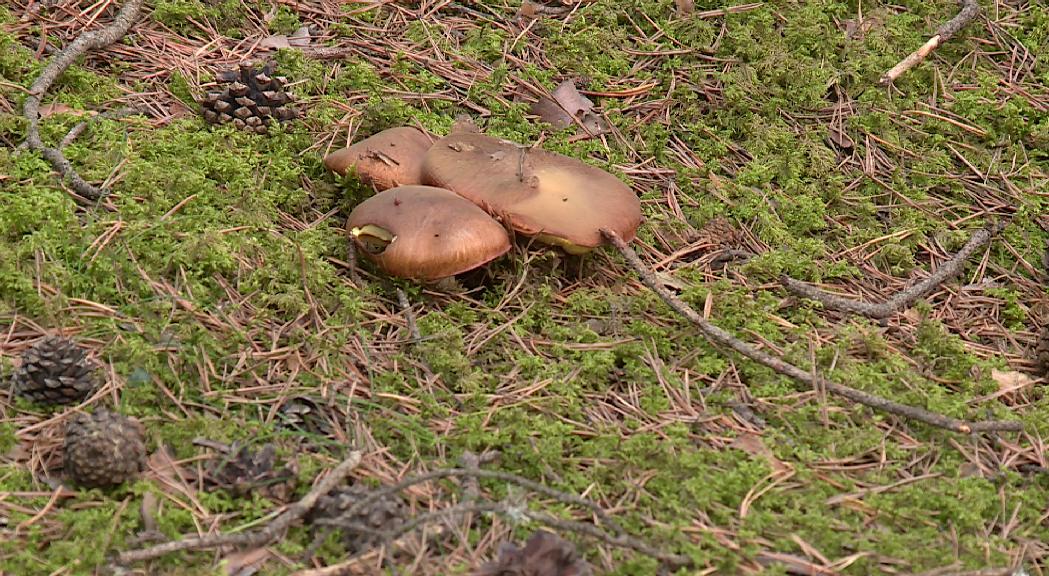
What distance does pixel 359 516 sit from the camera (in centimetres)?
218

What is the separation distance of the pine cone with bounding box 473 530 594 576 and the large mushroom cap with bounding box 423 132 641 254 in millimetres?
1146

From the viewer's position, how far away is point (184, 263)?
2.81 meters

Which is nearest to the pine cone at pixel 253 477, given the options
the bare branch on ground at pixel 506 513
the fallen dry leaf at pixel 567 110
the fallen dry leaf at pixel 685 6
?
the bare branch on ground at pixel 506 513

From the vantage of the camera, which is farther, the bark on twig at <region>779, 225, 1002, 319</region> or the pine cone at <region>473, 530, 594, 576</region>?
the bark on twig at <region>779, 225, 1002, 319</region>

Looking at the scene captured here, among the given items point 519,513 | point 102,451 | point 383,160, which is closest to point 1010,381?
point 519,513

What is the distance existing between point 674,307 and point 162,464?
1.47 m

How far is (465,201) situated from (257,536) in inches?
48.9

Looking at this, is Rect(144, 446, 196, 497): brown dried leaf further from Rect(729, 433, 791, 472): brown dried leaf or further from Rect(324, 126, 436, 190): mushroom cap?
Rect(729, 433, 791, 472): brown dried leaf

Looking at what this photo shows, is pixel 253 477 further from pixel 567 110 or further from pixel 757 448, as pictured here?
pixel 567 110

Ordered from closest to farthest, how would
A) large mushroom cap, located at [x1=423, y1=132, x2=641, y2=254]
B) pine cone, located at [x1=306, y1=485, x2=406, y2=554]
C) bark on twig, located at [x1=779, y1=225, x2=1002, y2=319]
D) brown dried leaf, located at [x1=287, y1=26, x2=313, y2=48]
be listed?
pine cone, located at [x1=306, y1=485, x2=406, y2=554], large mushroom cap, located at [x1=423, y1=132, x2=641, y2=254], bark on twig, located at [x1=779, y1=225, x2=1002, y2=319], brown dried leaf, located at [x1=287, y1=26, x2=313, y2=48]

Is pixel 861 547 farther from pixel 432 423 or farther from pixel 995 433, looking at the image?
pixel 432 423

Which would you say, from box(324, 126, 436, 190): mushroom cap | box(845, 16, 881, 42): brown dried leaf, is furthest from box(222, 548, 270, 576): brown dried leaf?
box(845, 16, 881, 42): brown dried leaf

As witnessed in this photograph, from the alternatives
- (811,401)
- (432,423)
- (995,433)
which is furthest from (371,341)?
(995,433)

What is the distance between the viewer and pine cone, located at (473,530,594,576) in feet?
6.67
